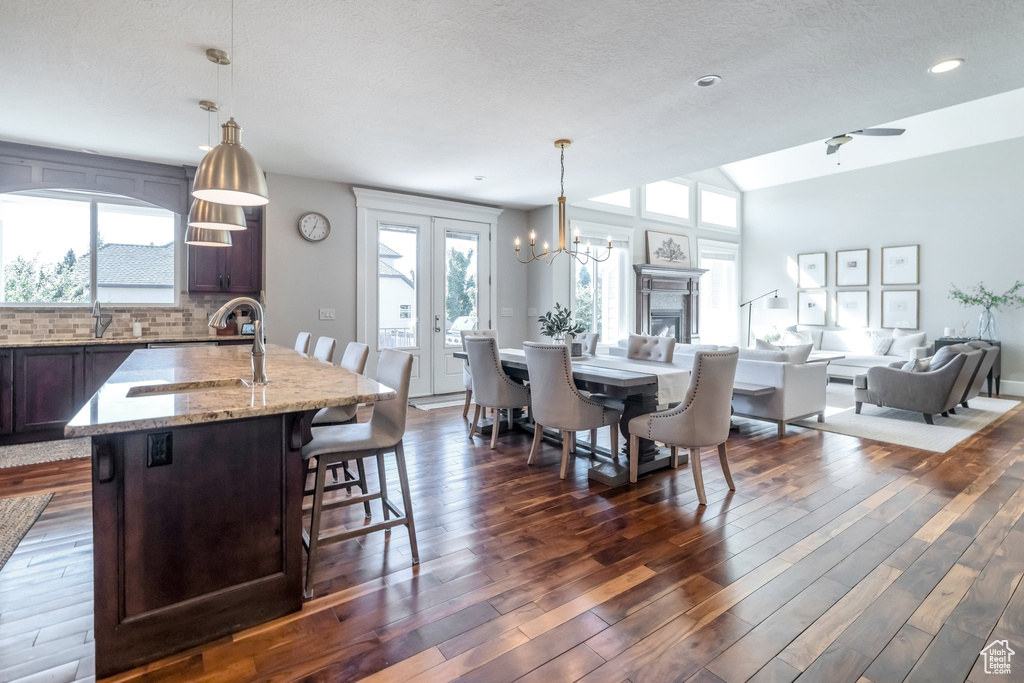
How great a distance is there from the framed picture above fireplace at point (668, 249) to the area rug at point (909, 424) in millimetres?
3380


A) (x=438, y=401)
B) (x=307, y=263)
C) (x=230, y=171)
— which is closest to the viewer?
(x=230, y=171)

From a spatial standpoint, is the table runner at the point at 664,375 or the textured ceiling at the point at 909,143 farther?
the textured ceiling at the point at 909,143

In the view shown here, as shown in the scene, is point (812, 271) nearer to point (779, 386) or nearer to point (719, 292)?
point (719, 292)

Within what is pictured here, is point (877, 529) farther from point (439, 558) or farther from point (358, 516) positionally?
point (358, 516)

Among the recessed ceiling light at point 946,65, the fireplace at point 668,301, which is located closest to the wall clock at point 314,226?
the fireplace at point 668,301

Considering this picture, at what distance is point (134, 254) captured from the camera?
16.0 ft

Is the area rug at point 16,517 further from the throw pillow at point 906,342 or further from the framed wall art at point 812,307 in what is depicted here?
the framed wall art at point 812,307

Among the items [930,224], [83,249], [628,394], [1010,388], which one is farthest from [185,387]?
[930,224]

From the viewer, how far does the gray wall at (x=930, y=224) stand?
6.79m

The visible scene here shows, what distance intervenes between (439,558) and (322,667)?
741 mm

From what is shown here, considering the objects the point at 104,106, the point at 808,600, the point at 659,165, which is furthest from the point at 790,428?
the point at 104,106

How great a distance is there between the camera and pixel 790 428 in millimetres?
4723

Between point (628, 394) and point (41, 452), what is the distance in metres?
4.51

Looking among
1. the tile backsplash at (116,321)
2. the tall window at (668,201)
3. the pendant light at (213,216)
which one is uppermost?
the tall window at (668,201)
